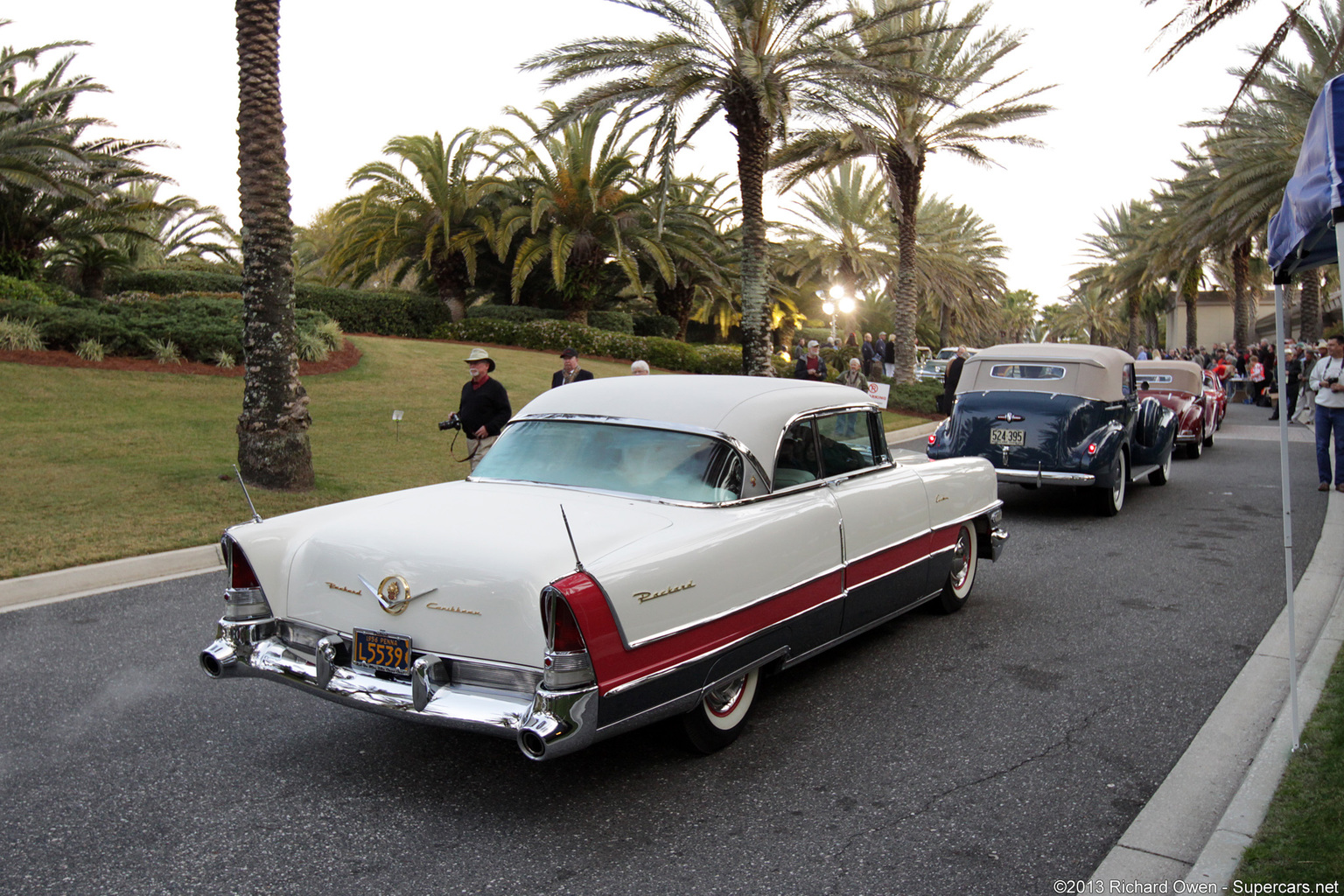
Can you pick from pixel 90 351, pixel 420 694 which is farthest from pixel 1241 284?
pixel 420 694

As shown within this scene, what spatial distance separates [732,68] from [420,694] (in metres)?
15.8

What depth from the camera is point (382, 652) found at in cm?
390

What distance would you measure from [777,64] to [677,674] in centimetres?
1568

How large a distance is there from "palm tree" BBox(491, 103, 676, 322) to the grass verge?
23790mm

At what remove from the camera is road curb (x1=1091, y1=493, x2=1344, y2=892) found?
3371 millimetres

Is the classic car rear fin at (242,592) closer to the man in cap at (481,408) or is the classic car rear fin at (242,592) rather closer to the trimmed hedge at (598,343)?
the man in cap at (481,408)

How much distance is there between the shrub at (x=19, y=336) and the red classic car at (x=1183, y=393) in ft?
56.7

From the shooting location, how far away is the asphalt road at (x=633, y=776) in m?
3.42

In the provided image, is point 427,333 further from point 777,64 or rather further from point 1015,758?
point 1015,758

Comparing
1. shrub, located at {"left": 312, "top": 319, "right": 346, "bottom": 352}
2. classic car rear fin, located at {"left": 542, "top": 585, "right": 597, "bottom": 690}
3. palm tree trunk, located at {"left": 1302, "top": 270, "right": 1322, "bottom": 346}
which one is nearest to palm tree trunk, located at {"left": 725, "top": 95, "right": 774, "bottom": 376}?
shrub, located at {"left": 312, "top": 319, "right": 346, "bottom": 352}

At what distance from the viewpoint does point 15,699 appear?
509cm

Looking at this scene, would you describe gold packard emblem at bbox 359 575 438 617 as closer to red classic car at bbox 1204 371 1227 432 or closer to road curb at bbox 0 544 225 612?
road curb at bbox 0 544 225 612

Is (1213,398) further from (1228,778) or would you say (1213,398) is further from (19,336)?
(19,336)

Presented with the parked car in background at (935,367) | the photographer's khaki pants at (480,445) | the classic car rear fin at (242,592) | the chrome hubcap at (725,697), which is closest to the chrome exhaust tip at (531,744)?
the chrome hubcap at (725,697)
